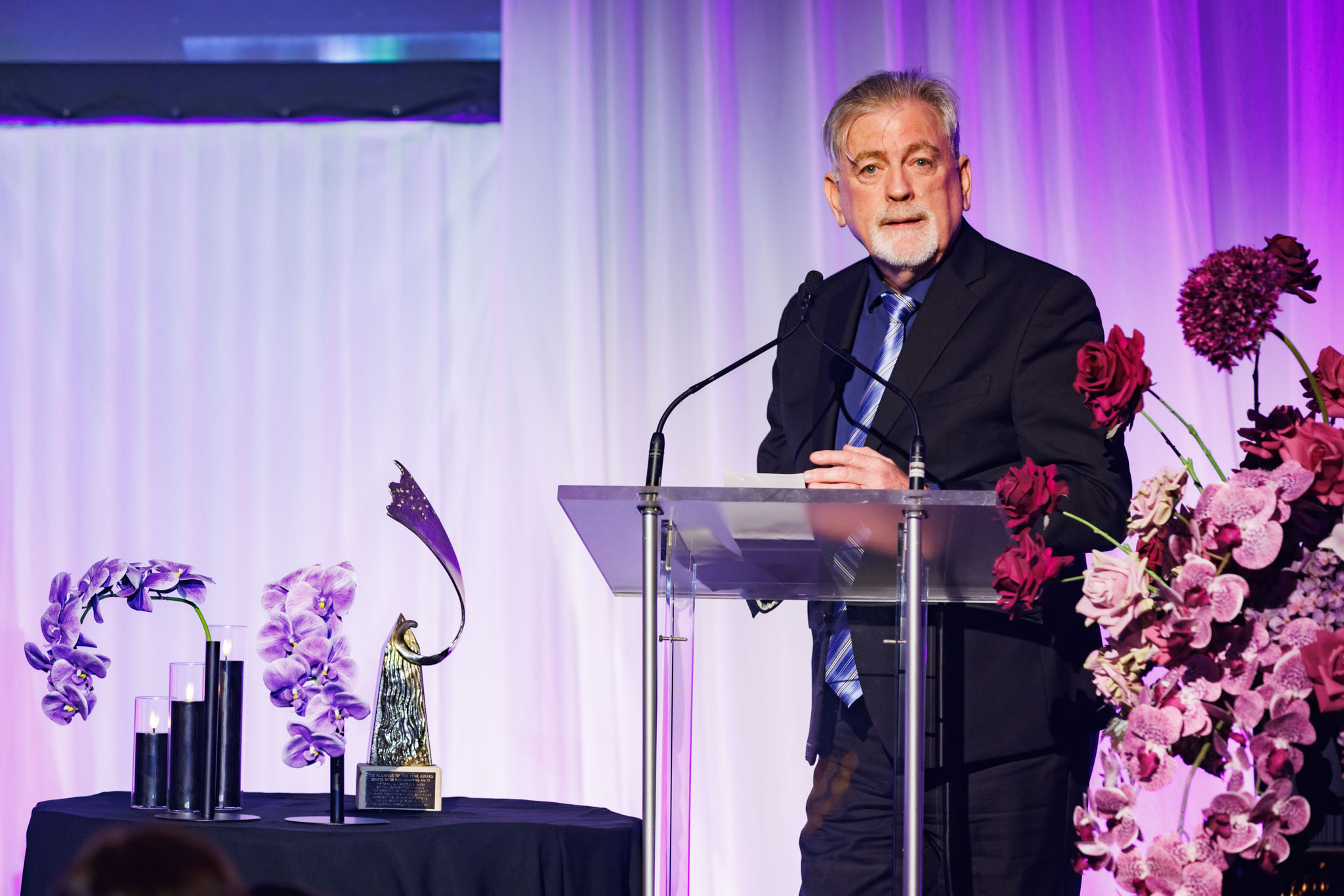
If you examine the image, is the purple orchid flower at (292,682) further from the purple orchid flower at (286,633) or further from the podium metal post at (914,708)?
the podium metal post at (914,708)

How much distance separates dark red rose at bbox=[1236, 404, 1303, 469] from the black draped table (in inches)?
44.2

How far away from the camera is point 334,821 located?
215 centimetres

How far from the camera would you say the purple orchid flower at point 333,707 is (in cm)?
218

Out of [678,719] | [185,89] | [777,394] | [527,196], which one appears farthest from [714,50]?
[678,719]

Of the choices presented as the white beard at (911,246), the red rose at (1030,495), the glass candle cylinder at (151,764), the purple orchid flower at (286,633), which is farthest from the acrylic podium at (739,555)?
the glass candle cylinder at (151,764)

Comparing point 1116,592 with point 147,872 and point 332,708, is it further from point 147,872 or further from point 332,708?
point 332,708

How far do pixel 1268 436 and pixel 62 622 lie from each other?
1.90 meters

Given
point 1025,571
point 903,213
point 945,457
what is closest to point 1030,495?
point 1025,571

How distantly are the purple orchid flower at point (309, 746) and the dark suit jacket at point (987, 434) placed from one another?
79cm

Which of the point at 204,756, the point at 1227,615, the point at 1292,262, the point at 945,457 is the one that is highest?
the point at 1292,262

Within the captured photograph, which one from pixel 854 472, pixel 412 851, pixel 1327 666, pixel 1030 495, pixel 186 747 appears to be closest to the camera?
pixel 1327 666

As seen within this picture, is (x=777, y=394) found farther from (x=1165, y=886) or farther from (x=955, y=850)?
(x=1165, y=886)

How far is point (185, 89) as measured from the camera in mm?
4395

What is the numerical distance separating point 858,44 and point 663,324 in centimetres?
103
